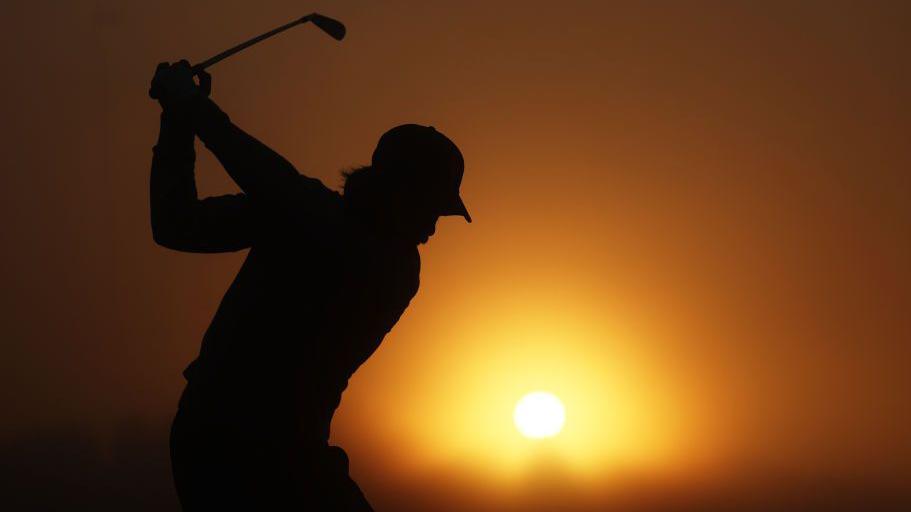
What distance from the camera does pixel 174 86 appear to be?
204 cm

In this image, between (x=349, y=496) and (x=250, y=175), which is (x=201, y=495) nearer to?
(x=349, y=496)

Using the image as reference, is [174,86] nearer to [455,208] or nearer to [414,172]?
[414,172]

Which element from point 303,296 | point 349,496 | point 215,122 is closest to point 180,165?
point 215,122

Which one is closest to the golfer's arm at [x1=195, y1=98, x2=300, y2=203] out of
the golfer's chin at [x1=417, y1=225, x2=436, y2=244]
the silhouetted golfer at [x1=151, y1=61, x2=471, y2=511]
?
the silhouetted golfer at [x1=151, y1=61, x2=471, y2=511]

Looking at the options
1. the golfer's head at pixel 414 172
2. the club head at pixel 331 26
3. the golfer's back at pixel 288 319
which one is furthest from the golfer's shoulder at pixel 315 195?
the club head at pixel 331 26

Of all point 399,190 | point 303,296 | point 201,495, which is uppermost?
point 399,190

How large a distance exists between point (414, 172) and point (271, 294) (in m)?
0.36

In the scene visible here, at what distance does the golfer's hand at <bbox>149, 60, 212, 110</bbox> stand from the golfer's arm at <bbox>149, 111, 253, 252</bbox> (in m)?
0.03

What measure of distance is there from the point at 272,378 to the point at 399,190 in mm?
428

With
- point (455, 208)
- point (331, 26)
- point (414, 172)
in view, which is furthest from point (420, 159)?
point (331, 26)

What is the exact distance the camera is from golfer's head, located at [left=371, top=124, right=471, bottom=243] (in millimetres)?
2139

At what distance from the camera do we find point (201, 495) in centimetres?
206

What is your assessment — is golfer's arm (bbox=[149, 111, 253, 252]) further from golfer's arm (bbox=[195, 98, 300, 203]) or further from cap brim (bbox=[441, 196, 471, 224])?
cap brim (bbox=[441, 196, 471, 224])

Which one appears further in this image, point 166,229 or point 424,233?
point 424,233
